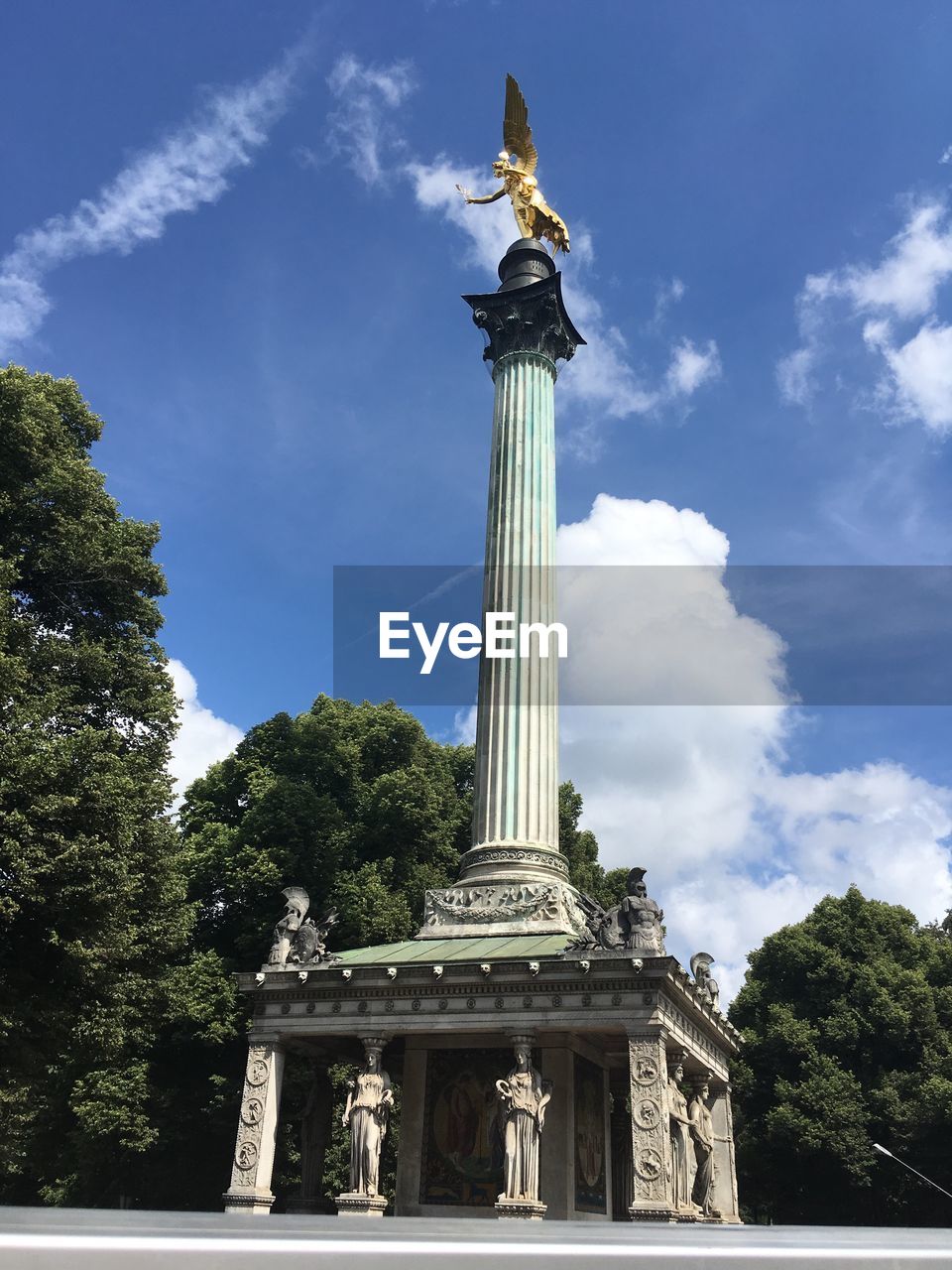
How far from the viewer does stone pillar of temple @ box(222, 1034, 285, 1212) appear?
21016mm

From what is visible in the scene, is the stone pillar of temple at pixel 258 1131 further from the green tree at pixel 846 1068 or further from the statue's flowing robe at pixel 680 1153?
the green tree at pixel 846 1068

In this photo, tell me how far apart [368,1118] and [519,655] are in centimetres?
1321

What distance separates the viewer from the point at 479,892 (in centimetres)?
2625

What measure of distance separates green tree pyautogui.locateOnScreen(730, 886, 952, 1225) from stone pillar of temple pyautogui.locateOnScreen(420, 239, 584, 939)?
21.8 meters

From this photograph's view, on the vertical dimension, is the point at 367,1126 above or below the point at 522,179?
below

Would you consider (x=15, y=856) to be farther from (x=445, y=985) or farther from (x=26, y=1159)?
(x=26, y=1159)

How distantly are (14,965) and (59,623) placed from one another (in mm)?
9152

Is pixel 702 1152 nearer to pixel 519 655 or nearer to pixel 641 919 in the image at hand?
pixel 641 919

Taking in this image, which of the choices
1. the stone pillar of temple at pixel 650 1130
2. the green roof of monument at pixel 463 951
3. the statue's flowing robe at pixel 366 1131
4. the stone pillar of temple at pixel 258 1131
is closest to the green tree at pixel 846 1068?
the green roof of monument at pixel 463 951

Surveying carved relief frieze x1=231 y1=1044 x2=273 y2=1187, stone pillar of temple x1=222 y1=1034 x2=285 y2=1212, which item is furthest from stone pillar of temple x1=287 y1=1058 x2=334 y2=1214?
carved relief frieze x1=231 y1=1044 x2=273 y2=1187

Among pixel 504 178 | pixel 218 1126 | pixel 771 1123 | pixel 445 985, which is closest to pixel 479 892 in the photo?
pixel 445 985

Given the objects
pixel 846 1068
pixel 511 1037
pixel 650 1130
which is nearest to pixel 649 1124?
pixel 650 1130

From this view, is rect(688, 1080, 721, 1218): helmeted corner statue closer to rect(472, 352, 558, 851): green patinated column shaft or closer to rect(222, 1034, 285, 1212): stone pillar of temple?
rect(472, 352, 558, 851): green patinated column shaft

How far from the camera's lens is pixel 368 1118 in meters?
20.9
